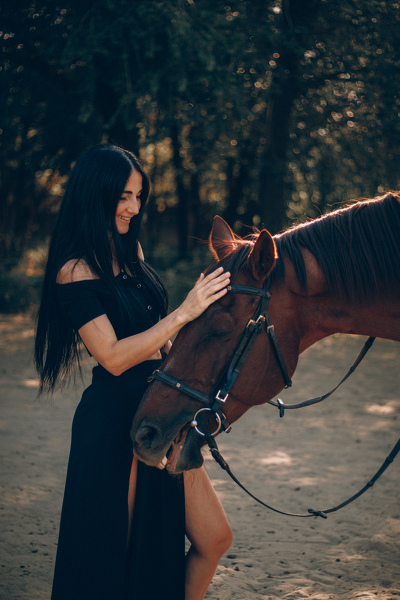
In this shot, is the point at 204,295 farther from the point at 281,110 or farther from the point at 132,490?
the point at 281,110

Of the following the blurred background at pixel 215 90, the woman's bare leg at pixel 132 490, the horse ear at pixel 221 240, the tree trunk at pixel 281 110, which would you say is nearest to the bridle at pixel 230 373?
the horse ear at pixel 221 240

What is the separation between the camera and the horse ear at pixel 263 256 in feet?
5.66

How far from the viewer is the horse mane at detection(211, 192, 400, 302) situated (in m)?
1.85

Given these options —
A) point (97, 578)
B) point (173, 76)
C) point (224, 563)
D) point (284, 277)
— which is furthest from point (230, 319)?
point (173, 76)

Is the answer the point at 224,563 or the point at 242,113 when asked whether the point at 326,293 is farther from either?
the point at 242,113

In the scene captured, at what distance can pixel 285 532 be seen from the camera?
11.9ft

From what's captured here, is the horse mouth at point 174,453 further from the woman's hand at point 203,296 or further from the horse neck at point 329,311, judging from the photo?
the horse neck at point 329,311

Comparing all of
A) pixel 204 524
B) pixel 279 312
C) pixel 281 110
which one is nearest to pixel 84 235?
pixel 279 312

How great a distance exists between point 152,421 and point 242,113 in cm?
698

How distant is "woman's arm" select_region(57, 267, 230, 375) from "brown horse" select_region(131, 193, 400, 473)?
0.05 meters

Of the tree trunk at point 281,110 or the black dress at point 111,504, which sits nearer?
the black dress at point 111,504

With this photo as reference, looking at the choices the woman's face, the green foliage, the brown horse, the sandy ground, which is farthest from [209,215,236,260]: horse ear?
the green foliage

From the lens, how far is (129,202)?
216 centimetres

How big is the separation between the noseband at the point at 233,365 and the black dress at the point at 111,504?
29 cm
